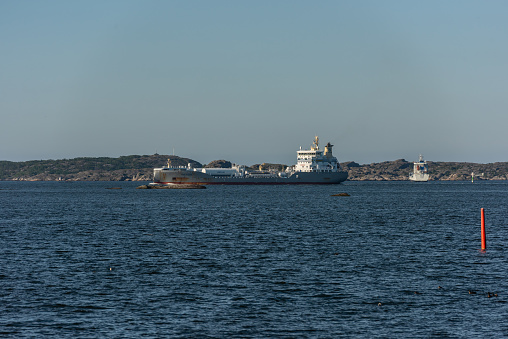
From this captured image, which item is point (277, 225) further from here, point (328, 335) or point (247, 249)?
point (328, 335)

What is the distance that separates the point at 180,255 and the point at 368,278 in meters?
14.5

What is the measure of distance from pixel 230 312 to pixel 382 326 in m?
6.07

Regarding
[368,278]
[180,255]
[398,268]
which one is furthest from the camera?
[180,255]

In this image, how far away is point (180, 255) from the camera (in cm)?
3984

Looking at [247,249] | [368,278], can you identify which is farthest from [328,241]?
[368,278]

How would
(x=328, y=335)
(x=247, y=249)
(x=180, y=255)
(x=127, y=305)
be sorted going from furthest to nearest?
(x=247, y=249), (x=180, y=255), (x=127, y=305), (x=328, y=335)

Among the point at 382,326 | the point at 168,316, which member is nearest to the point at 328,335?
the point at 382,326

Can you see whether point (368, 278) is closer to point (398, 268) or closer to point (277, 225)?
point (398, 268)

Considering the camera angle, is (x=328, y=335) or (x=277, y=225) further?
(x=277, y=225)

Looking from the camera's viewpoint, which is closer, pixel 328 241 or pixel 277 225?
pixel 328 241

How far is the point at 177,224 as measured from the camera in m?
66.4

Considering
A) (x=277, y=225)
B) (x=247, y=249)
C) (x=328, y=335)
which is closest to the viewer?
(x=328, y=335)

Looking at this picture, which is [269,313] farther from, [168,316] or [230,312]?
[168,316]

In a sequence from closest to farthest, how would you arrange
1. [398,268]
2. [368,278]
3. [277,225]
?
1. [368,278]
2. [398,268]
3. [277,225]
